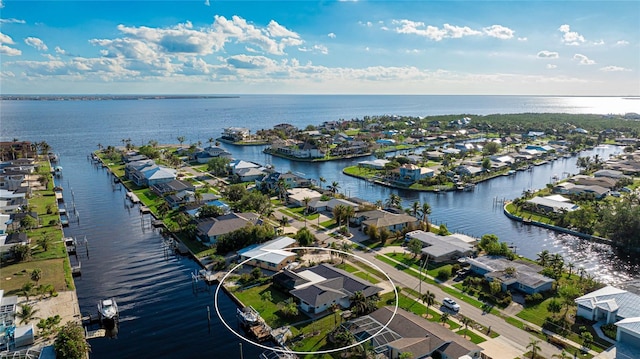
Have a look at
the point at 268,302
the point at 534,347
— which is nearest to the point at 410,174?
the point at 268,302

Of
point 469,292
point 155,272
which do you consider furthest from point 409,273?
point 155,272

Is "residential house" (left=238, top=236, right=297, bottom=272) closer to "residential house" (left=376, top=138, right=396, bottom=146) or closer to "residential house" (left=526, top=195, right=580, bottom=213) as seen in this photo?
"residential house" (left=526, top=195, right=580, bottom=213)

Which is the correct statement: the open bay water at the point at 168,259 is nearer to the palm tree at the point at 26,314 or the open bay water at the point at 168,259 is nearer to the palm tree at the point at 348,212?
the palm tree at the point at 26,314

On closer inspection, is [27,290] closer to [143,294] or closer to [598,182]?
[143,294]

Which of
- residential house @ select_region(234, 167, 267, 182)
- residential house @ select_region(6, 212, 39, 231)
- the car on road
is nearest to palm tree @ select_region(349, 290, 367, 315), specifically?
the car on road

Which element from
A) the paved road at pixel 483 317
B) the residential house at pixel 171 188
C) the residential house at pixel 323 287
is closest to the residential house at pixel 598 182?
the paved road at pixel 483 317

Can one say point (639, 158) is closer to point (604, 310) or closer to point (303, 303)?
point (604, 310)
